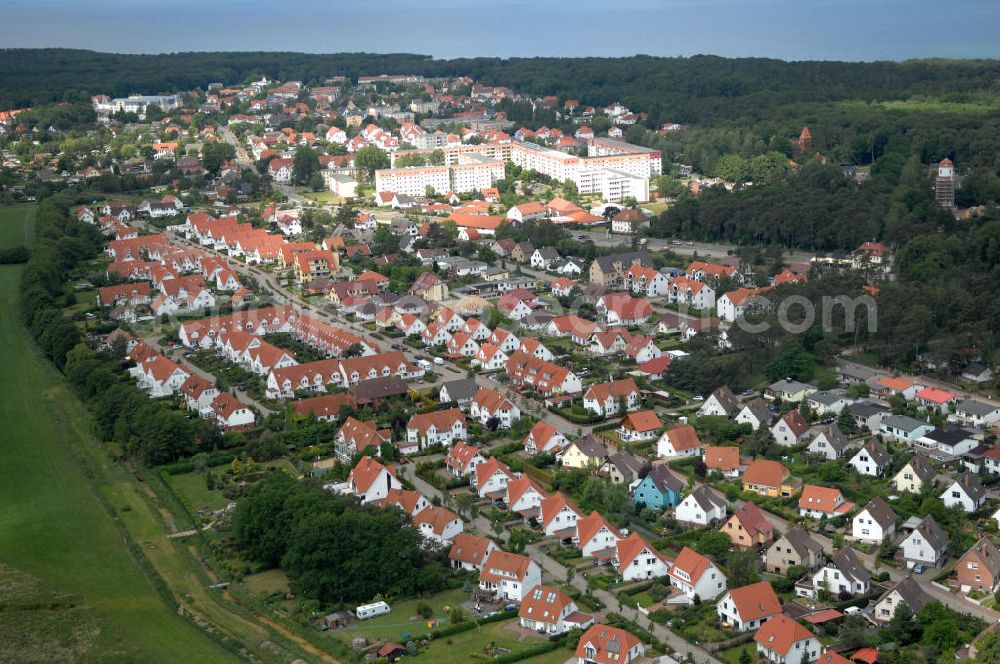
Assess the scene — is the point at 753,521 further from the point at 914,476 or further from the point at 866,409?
the point at 866,409

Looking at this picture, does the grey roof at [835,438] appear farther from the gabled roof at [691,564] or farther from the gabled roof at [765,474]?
the gabled roof at [691,564]

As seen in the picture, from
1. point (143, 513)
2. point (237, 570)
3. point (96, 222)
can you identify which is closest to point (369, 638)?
point (237, 570)

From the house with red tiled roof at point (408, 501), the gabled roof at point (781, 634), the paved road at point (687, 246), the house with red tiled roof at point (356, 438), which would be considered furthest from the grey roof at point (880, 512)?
the paved road at point (687, 246)

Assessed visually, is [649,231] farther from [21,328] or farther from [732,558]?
[732,558]

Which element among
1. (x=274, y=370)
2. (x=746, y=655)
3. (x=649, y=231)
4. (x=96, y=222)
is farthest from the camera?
(x=96, y=222)

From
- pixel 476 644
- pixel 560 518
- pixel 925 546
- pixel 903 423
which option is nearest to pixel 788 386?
pixel 903 423
